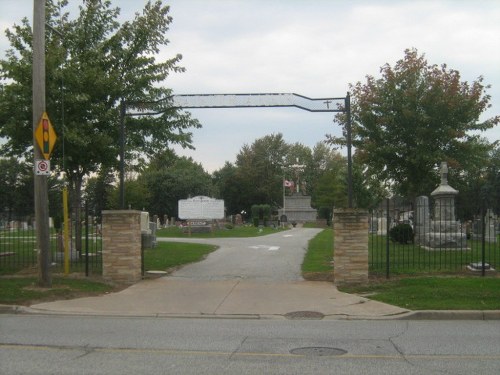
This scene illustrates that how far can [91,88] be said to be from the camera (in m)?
15.5

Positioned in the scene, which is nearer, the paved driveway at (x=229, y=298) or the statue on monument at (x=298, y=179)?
the paved driveway at (x=229, y=298)

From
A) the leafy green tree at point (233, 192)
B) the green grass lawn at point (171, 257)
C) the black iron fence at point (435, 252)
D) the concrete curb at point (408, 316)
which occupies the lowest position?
the concrete curb at point (408, 316)

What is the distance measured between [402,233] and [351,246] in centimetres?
958

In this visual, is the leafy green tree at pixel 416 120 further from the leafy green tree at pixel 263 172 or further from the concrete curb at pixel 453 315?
the leafy green tree at pixel 263 172

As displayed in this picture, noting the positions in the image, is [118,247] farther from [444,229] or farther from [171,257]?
[444,229]

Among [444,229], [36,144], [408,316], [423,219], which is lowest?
[408,316]

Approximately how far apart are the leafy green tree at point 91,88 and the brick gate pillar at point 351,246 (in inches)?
226

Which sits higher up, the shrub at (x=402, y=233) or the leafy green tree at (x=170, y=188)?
the leafy green tree at (x=170, y=188)

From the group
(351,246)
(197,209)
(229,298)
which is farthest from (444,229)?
(197,209)

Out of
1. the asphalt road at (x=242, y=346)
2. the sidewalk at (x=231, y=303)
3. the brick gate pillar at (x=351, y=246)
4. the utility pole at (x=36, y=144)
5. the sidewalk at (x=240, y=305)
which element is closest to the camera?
the asphalt road at (x=242, y=346)

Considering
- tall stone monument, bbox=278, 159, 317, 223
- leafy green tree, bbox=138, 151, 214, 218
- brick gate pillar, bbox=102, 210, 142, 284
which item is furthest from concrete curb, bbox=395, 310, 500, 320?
tall stone monument, bbox=278, 159, 317, 223

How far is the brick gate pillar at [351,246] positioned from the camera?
13.0 m

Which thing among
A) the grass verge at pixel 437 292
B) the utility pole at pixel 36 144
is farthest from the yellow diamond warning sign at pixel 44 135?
the grass verge at pixel 437 292

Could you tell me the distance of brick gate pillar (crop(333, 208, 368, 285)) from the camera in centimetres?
1295
